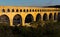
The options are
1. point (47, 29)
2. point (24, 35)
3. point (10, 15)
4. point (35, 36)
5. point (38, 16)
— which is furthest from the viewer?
point (38, 16)

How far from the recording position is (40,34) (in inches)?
487

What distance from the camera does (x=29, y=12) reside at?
32.1 metres

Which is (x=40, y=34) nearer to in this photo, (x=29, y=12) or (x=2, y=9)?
(x=2, y=9)

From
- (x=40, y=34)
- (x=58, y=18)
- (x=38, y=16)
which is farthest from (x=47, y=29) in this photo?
(x=58, y=18)

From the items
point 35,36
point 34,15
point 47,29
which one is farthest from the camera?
point 34,15

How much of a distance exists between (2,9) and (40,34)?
686 inches

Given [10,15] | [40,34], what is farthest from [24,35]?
[10,15]

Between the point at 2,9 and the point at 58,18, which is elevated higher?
the point at 2,9

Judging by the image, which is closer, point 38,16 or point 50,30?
point 50,30

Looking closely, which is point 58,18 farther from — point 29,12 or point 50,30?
point 50,30

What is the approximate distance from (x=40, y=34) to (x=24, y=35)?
3.72 ft

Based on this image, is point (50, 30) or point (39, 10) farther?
point (39, 10)

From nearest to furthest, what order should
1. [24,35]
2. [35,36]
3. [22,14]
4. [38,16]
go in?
[35,36] < [24,35] < [22,14] < [38,16]

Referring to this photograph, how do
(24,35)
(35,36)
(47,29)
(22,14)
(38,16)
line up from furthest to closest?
(38,16)
(22,14)
(47,29)
(24,35)
(35,36)
